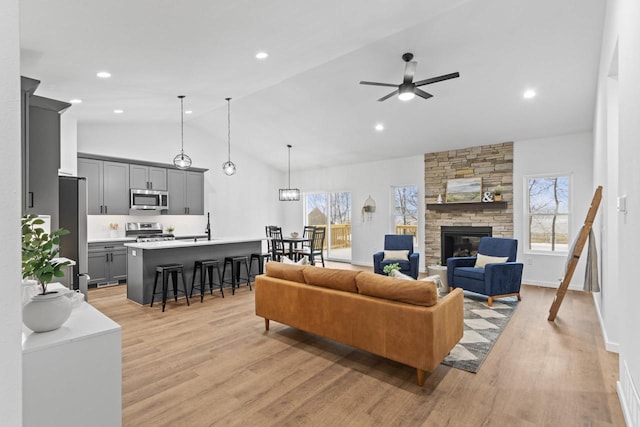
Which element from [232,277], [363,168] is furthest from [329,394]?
[363,168]

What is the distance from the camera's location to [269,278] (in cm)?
387

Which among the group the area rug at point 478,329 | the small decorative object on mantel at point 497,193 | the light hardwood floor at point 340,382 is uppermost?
the small decorative object on mantel at point 497,193

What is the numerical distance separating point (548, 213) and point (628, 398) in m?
4.90

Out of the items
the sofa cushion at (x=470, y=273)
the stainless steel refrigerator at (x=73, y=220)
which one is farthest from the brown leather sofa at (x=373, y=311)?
the stainless steel refrigerator at (x=73, y=220)

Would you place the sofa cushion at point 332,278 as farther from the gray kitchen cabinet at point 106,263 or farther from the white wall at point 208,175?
the white wall at point 208,175

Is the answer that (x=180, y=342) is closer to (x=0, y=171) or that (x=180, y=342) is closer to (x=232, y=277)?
(x=232, y=277)

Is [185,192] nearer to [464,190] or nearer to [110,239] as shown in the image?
[110,239]

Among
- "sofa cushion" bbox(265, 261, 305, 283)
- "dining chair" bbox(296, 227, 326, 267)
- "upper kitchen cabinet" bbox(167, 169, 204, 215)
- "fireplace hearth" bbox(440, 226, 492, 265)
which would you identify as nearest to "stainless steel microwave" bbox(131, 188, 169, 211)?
"upper kitchen cabinet" bbox(167, 169, 204, 215)

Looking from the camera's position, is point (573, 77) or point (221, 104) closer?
point (573, 77)

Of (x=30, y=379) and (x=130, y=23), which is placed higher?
(x=130, y=23)

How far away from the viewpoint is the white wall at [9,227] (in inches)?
33.7

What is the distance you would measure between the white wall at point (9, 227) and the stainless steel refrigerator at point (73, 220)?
4.58 m

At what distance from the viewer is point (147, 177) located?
23.8 feet

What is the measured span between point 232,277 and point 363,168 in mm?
4742
